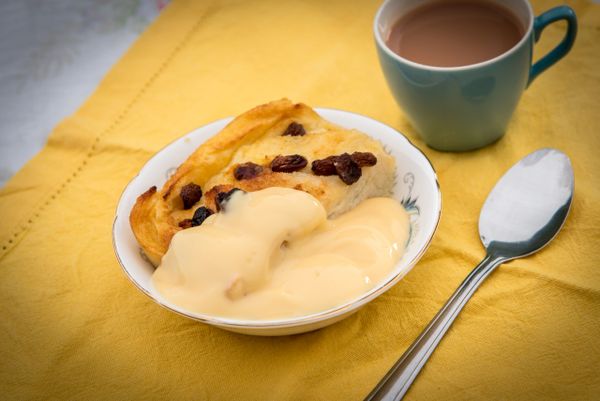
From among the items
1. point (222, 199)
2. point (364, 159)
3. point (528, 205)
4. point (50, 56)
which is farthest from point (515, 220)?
point (50, 56)

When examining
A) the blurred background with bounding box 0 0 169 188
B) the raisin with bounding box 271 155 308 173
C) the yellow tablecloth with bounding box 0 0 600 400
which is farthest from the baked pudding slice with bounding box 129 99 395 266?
the blurred background with bounding box 0 0 169 188

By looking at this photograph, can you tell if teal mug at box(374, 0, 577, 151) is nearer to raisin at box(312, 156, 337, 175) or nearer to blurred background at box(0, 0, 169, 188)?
raisin at box(312, 156, 337, 175)

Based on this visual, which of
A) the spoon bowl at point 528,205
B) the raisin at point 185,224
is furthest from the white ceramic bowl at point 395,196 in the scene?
the spoon bowl at point 528,205

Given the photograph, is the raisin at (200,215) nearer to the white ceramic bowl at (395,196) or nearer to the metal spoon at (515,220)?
the white ceramic bowl at (395,196)

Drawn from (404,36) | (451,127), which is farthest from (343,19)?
(451,127)

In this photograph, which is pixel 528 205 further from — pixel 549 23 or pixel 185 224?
pixel 185 224
